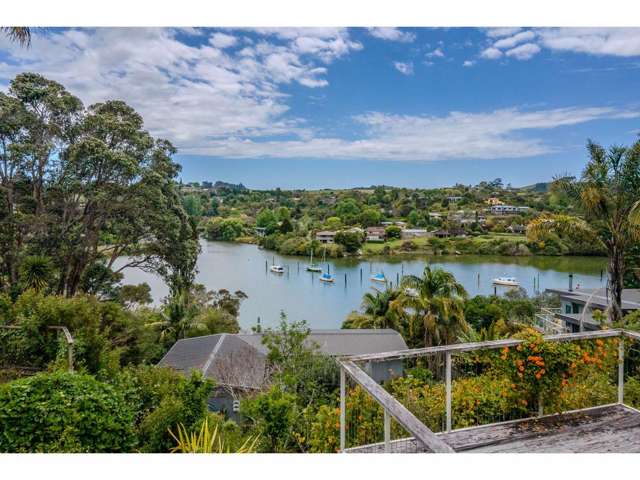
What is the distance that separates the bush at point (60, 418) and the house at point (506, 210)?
43.9 feet

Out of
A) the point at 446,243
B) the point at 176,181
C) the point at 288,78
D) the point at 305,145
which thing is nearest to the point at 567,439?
the point at 288,78

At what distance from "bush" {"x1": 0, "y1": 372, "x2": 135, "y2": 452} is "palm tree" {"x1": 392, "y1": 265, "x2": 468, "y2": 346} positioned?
874 centimetres

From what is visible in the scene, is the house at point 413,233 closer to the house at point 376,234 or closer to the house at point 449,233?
the house at point 449,233

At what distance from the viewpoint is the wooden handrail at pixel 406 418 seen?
120cm

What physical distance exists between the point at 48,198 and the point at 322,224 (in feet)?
55.8

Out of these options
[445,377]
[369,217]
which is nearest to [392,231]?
[369,217]

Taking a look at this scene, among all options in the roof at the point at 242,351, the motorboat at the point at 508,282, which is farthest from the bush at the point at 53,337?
the motorboat at the point at 508,282

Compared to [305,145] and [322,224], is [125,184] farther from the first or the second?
[322,224]

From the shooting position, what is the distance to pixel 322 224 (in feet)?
81.4

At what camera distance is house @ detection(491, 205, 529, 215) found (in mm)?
14262

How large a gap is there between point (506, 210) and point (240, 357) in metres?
12.0

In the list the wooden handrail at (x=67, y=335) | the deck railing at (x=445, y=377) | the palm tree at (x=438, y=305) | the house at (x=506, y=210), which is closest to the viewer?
the deck railing at (x=445, y=377)

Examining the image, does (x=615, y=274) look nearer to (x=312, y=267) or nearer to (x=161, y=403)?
(x=161, y=403)

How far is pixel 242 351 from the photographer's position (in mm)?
7754
